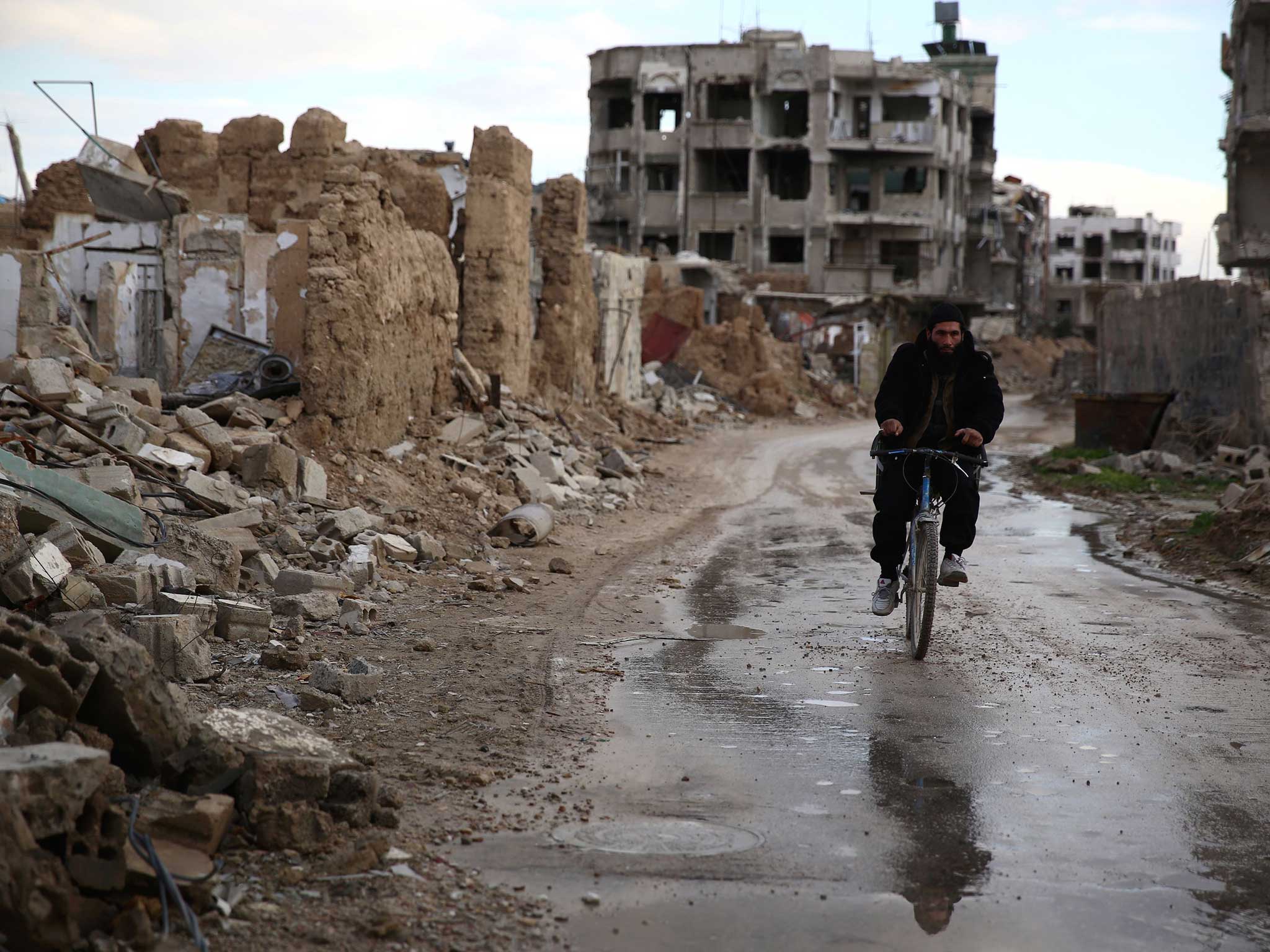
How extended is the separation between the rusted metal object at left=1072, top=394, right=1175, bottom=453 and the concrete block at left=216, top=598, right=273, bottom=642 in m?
15.0

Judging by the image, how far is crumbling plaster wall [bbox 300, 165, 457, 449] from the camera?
11.5 meters

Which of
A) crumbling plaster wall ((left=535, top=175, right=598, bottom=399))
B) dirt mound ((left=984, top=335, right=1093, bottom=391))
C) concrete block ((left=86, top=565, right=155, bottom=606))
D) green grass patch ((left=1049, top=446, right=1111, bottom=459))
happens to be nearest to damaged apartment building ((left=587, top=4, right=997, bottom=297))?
dirt mound ((left=984, top=335, right=1093, bottom=391))

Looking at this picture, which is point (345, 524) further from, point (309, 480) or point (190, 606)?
point (190, 606)

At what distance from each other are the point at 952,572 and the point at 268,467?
18.8ft

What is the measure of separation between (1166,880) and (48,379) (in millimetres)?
9375

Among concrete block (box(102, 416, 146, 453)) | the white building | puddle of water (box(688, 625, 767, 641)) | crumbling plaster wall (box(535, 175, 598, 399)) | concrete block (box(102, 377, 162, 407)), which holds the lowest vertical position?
puddle of water (box(688, 625, 767, 641))

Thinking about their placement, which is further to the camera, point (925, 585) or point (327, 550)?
point (327, 550)

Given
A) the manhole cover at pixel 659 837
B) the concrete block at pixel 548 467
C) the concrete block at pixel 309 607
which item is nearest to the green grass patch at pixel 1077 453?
the concrete block at pixel 548 467

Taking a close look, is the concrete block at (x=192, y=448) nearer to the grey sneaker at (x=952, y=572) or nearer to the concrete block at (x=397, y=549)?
the concrete block at (x=397, y=549)

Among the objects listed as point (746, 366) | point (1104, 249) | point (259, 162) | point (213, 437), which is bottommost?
point (213, 437)

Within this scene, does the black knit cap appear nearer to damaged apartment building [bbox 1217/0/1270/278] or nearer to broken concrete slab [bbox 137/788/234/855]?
broken concrete slab [bbox 137/788/234/855]

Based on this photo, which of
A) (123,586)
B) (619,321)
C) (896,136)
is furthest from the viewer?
(896,136)

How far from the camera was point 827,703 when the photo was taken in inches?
220

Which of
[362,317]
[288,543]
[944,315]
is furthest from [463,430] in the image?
[944,315]
